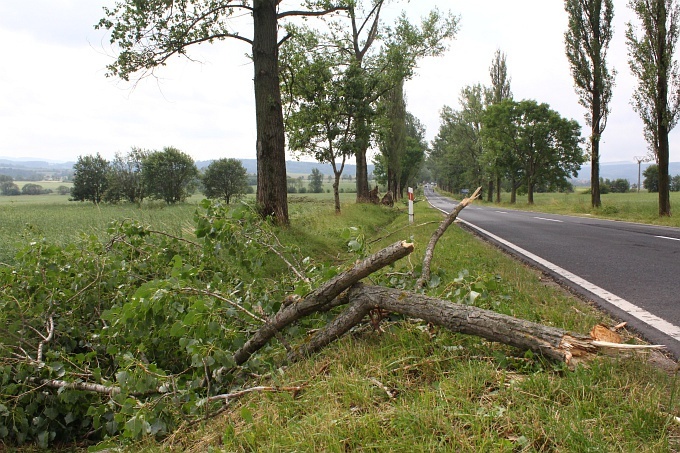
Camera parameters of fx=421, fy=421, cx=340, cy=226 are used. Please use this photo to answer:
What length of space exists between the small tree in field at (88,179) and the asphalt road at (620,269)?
46.2 m

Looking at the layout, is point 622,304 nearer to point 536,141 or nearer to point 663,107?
point 663,107

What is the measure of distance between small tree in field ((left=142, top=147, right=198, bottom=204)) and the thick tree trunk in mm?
51299

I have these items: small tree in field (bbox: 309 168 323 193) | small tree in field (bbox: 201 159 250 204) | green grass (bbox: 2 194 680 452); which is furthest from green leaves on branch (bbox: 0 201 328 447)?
small tree in field (bbox: 309 168 323 193)

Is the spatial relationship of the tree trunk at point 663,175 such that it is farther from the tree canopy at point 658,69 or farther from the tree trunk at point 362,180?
the tree trunk at point 362,180

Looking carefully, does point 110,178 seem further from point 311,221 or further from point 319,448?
point 319,448

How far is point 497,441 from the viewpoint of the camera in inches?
70.0

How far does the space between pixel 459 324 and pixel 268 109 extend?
24.7ft

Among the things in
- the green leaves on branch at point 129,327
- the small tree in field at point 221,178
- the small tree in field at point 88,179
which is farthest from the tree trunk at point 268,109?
the small tree in field at point 221,178

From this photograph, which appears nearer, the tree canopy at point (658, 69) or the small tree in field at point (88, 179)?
the tree canopy at point (658, 69)

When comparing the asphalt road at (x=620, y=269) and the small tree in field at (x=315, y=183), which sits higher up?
the small tree in field at (x=315, y=183)

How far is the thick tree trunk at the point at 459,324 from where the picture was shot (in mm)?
2285

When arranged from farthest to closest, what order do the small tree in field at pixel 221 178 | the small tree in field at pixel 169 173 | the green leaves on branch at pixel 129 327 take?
the small tree in field at pixel 221 178, the small tree in field at pixel 169 173, the green leaves on branch at pixel 129 327

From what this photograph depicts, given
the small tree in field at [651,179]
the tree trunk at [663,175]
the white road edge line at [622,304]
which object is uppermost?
the small tree in field at [651,179]

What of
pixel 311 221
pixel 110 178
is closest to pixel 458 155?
pixel 110 178
